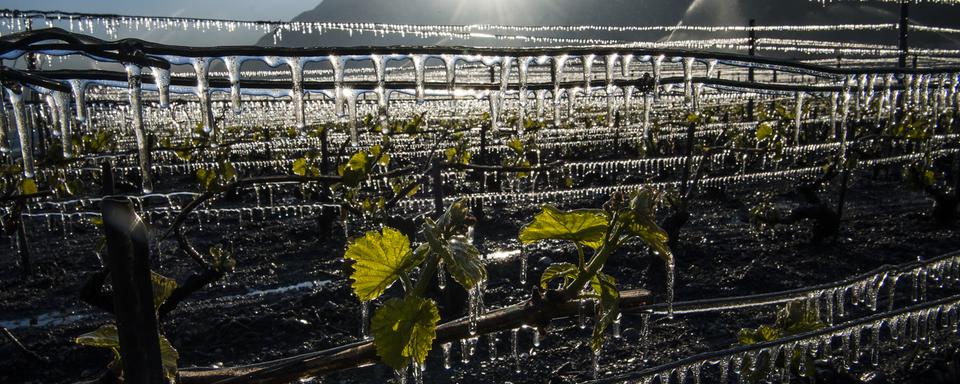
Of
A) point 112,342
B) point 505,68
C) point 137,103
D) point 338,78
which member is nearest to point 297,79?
point 338,78

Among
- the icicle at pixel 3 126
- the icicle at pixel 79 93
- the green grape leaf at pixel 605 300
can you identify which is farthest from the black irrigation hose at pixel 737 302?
the icicle at pixel 79 93

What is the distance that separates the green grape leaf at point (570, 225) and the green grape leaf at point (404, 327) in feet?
0.81

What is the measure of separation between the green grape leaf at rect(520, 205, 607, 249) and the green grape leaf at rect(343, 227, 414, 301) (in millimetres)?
234

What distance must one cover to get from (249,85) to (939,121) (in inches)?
673

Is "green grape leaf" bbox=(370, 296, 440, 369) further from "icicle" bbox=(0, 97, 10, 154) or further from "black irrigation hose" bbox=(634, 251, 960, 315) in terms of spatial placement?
"icicle" bbox=(0, 97, 10, 154)

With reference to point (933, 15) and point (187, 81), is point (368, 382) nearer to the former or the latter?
point (187, 81)

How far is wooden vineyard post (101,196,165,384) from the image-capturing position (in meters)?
0.95

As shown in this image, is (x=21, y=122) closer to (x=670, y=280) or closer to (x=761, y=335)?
(x=670, y=280)

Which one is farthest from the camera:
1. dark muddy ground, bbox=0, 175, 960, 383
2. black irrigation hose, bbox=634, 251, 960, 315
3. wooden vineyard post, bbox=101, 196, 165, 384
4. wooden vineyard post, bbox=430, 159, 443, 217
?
dark muddy ground, bbox=0, 175, 960, 383

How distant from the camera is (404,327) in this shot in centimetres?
103

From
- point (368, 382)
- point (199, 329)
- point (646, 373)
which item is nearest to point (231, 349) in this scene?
point (199, 329)

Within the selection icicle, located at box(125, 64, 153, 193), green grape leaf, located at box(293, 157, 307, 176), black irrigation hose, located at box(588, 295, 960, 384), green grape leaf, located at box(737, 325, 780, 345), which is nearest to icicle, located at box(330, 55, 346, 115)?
icicle, located at box(125, 64, 153, 193)

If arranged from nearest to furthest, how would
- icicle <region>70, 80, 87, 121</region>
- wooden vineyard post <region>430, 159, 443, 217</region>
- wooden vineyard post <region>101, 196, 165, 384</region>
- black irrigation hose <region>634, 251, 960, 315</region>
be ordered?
wooden vineyard post <region>101, 196, 165, 384</region> < black irrigation hose <region>634, 251, 960, 315</region> < icicle <region>70, 80, 87, 121</region> < wooden vineyard post <region>430, 159, 443, 217</region>

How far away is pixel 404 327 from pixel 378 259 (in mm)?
122
